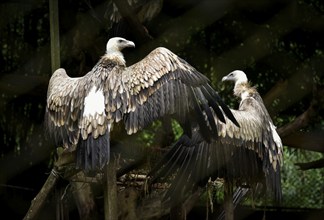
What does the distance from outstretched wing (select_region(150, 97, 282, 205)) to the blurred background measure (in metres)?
0.92

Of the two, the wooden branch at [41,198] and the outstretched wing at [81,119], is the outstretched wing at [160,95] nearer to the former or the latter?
the outstretched wing at [81,119]

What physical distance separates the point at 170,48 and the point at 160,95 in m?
2.13

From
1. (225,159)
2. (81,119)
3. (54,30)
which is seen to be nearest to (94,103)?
(81,119)

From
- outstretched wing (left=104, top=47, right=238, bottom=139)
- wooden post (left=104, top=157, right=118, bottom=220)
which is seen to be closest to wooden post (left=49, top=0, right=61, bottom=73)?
outstretched wing (left=104, top=47, right=238, bottom=139)

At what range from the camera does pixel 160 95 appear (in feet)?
9.45

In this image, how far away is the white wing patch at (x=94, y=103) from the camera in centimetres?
285

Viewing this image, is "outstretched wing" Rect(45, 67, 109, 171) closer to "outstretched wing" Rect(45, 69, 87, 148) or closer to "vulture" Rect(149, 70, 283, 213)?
"outstretched wing" Rect(45, 69, 87, 148)

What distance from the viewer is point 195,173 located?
3.37m

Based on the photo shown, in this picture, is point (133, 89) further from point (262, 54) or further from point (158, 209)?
point (262, 54)

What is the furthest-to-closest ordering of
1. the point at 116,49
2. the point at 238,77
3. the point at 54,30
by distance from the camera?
1. the point at 238,77
2. the point at 54,30
3. the point at 116,49

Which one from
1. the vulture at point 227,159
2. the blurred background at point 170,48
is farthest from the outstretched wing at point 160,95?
the blurred background at point 170,48

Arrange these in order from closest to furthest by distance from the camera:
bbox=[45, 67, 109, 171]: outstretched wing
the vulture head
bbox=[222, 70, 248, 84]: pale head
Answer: bbox=[45, 67, 109, 171]: outstretched wing → the vulture head → bbox=[222, 70, 248, 84]: pale head

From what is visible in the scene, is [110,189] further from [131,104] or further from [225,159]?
[225,159]

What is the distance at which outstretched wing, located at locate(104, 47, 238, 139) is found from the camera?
285cm
